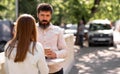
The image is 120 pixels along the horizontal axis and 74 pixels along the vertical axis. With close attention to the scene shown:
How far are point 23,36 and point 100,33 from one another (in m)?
22.5

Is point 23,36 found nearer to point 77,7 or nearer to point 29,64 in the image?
point 29,64

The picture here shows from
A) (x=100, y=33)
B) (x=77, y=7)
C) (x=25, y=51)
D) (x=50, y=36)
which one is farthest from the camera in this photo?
(x=77, y=7)

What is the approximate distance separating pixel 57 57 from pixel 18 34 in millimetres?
957

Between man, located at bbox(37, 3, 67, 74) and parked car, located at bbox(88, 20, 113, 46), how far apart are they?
69.8ft

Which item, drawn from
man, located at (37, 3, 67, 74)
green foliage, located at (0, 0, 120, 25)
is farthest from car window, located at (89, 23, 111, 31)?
man, located at (37, 3, 67, 74)

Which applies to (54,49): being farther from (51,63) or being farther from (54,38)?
(51,63)

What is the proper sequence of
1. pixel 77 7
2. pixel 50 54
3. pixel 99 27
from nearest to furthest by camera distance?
pixel 50 54 < pixel 99 27 < pixel 77 7

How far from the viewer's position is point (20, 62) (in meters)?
3.81

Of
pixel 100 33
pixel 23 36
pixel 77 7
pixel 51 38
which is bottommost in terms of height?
pixel 100 33

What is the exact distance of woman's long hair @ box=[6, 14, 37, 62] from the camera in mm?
3766

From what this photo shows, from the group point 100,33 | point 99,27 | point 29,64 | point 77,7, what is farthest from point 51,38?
point 77,7

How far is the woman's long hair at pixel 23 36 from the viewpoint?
3.77 meters

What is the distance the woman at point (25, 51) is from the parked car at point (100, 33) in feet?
73.2

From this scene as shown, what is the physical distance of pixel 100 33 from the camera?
26.1m
